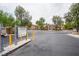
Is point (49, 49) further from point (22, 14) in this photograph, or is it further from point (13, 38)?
point (22, 14)

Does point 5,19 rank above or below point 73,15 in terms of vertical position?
below

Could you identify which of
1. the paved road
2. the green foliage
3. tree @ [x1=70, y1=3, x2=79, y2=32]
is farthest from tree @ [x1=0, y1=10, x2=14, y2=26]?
the paved road

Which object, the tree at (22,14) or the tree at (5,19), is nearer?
the tree at (22,14)

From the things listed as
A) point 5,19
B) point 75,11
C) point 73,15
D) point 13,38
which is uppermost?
point 75,11

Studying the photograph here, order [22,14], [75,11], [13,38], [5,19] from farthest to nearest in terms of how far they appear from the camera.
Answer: [5,19] < [75,11] < [22,14] < [13,38]

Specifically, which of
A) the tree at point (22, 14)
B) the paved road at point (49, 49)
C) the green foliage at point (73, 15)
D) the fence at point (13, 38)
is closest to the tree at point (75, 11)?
the green foliage at point (73, 15)

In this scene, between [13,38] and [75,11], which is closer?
[13,38]

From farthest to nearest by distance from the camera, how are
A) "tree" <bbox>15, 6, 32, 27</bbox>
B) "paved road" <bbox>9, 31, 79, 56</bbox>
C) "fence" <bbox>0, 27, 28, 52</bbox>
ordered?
"tree" <bbox>15, 6, 32, 27</bbox> < "paved road" <bbox>9, 31, 79, 56</bbox> < "fence" <bbox>0, 27, 28, 52</bbox>

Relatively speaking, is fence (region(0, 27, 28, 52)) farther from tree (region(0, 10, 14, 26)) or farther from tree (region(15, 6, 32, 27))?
tree (region(0, 10, 14, 26))

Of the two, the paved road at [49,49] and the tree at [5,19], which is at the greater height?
the tree at [5,19]

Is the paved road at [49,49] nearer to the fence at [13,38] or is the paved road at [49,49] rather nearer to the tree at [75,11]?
the fence at [13,38]

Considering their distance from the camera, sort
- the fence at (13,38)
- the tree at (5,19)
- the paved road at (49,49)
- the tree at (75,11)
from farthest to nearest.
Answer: the tree at (5,19) → the tree at (75,11) → the paved road at (49,49) → the fence at (13,38)

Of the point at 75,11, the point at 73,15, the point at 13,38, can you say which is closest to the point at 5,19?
the point at 73,15

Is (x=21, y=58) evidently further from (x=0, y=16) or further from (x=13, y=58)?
(x=0, y=16)
